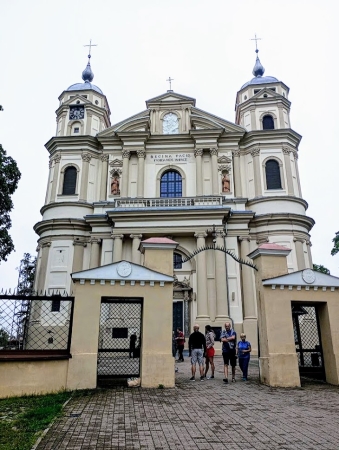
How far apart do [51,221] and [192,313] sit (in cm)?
1152

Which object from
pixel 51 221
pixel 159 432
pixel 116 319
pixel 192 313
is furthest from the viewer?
pixel 51 221

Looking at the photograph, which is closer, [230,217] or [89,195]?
[230,217]

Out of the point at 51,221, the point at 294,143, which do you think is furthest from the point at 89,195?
the point at 294,143

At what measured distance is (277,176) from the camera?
27156mm

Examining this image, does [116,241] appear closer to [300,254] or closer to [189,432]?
[300,254]

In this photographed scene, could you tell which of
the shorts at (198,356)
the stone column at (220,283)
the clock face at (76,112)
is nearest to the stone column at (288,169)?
the stone column at (220,283)

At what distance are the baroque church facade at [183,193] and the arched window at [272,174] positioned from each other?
0.07m

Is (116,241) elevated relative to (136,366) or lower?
elevated

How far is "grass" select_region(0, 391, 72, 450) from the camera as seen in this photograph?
5.03m

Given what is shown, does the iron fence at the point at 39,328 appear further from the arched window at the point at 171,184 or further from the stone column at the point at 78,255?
the arched window at the point at 171,184

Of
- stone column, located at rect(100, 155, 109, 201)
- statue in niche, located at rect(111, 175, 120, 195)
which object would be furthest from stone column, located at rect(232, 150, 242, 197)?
stone column, located at rect(100, 155, 109, 201)

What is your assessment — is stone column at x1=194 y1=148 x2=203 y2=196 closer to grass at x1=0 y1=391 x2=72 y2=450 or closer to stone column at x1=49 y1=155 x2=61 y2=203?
stone column at x1=49 y1=155 x2=61 y2=203

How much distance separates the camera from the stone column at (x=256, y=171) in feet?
87.6

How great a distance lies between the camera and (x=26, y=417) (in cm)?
634
